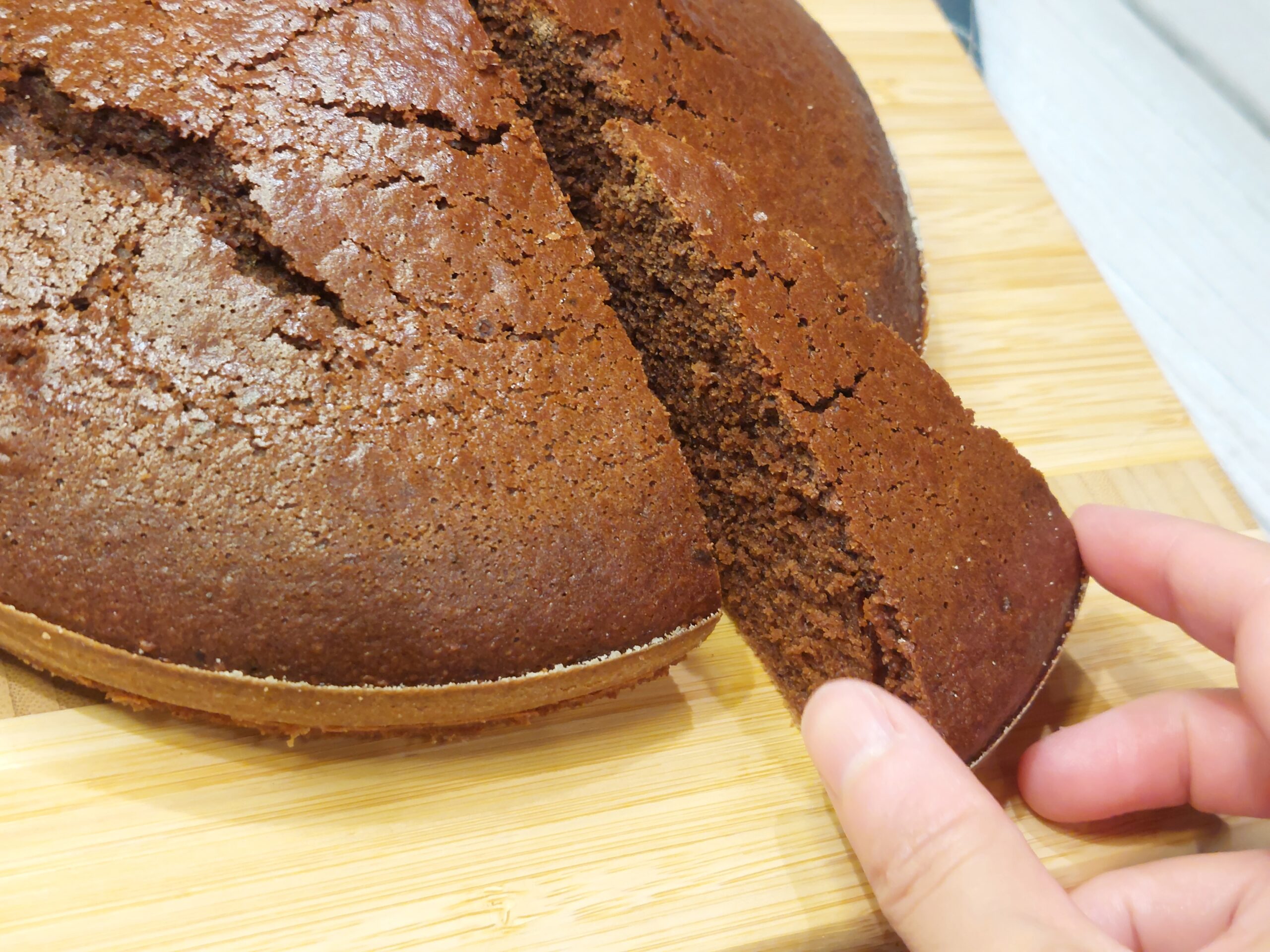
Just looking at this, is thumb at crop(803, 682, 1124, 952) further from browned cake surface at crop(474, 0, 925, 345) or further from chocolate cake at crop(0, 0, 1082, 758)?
browned cake surface at crop(474, 0, 925, 345)

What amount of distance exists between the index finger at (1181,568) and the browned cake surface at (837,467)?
0.22ft

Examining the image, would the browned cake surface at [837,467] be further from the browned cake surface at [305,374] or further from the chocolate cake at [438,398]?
the browned cake surface at [305,374]

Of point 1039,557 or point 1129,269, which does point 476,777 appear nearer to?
point 1039,557

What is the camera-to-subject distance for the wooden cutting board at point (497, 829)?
148 cm

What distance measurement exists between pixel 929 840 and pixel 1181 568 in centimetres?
81

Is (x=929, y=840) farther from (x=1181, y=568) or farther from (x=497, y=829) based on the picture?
(x=1181, y=568)

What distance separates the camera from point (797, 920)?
1.61 meters

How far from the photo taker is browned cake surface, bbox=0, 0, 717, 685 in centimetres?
137


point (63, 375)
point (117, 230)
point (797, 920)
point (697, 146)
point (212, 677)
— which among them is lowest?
point (797, 920)

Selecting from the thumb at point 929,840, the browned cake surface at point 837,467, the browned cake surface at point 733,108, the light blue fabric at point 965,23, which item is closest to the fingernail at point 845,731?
the thumb at point 929,840

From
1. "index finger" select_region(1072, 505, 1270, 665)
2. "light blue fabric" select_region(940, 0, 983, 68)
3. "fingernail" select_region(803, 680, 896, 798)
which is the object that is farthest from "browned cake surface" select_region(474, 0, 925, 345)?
"light blue fabric" select_region(940, 0, 983, 68)

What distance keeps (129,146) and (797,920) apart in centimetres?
155

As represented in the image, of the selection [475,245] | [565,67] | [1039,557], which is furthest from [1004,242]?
[475,245]

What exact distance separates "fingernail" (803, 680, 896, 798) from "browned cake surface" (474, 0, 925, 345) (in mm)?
772
